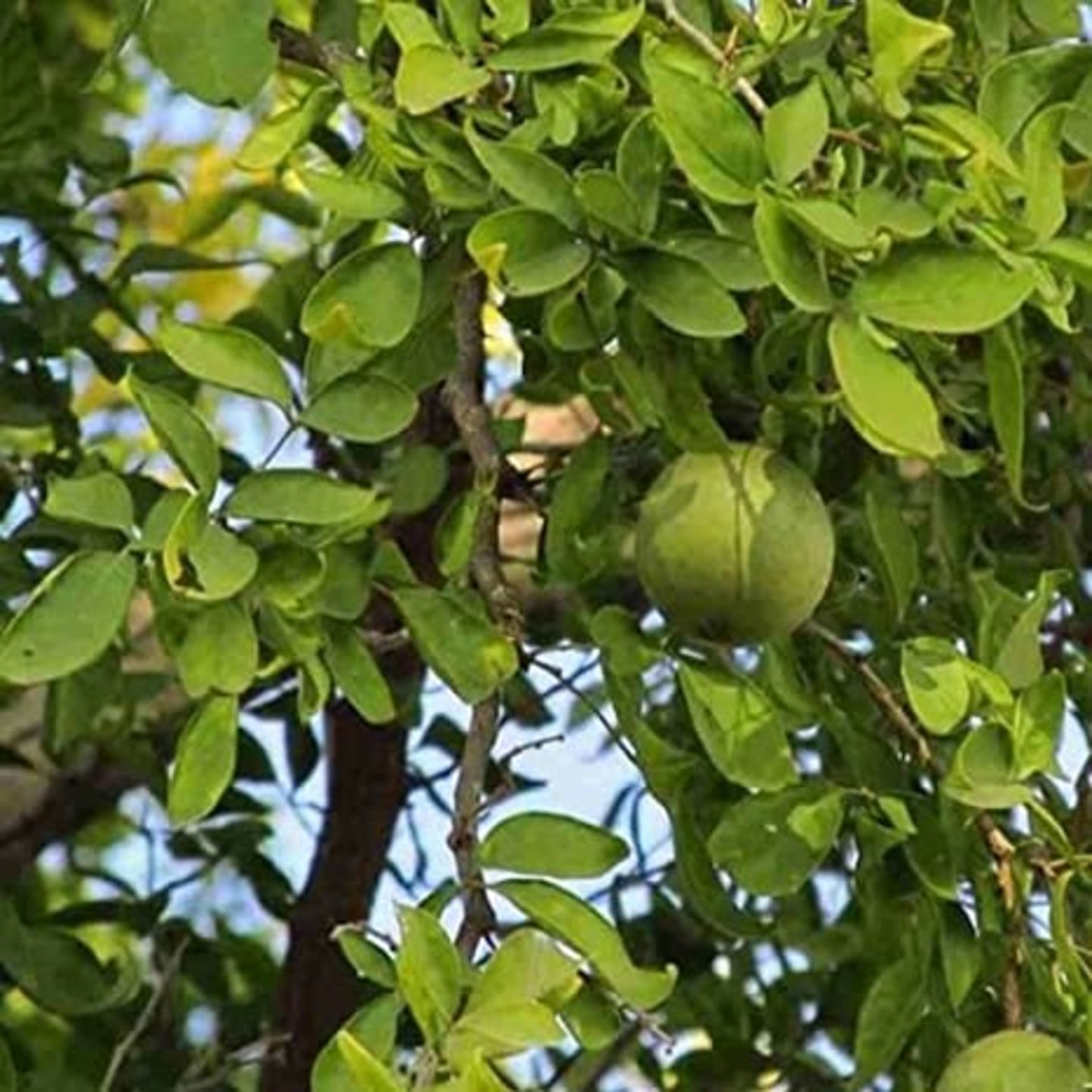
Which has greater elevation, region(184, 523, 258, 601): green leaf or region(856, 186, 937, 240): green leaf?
region(856, 186, 937, 240): green leaf

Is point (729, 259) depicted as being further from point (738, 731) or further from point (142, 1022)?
point (142, 1022)

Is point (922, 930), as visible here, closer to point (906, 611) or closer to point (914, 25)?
point (906, 611)

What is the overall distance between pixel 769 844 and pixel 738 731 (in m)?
0.04

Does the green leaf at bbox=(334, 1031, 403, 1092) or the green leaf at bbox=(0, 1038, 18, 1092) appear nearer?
the green leaf at bbox=(334, 1031, 403, 1092)

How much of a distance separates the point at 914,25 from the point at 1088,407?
445 mm

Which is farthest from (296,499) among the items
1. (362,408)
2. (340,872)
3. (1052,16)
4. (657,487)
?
(340,872)

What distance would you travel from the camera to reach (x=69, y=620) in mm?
1067

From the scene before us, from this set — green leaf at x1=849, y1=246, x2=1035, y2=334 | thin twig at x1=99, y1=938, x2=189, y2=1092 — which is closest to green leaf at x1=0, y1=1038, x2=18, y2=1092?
thin twig at x1=99, y1=938, x2=189, y2=1092

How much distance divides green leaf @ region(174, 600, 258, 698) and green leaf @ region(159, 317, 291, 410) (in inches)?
2.6

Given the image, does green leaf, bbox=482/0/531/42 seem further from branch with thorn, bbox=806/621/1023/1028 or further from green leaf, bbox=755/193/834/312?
branch with thorn, bbox=806/621/1023/1028

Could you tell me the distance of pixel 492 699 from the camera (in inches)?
45.0

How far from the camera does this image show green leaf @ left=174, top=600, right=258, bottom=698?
3.60 feet

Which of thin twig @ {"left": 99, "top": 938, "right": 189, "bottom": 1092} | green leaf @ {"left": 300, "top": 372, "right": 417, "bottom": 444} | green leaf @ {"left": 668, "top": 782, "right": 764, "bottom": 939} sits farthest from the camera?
thin twig @ {"left": 99, "top": 938, "right": 189, "bottom": 1092}

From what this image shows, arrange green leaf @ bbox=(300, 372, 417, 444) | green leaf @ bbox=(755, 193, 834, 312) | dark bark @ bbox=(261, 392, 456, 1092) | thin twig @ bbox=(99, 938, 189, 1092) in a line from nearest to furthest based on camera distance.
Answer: green leaf @ bbox=(755, 193, 834, 312) < green leaf @ bbox=(300, 372, 417, 444) < thin twig @ bbox=(99, 938, 189, 1092) < dark bark @ bbox=(261, 392, 456, 1092)
